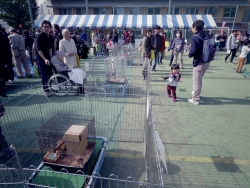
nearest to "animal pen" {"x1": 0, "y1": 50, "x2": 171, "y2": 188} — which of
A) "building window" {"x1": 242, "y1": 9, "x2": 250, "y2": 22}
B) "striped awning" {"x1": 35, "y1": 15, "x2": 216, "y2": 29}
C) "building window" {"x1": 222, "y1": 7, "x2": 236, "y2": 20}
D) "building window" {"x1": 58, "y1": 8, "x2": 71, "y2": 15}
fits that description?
"striped awning" {"x1": 35, "y1": 15, "x2": 216, "y2": 29}

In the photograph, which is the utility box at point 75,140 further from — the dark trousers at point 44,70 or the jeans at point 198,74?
the jeans at point 198,74

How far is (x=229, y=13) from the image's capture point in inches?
1109

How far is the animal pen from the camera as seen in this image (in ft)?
7.00

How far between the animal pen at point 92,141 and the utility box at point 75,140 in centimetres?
18

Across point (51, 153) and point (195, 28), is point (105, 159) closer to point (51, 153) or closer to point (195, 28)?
point (51, 153)

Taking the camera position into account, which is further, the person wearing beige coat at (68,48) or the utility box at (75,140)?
the person wearing beige coat at (68,48)

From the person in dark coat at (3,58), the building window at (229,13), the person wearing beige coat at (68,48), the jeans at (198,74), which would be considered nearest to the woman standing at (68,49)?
the person wearing beige coat at (68,48)

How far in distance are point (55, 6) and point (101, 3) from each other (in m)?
7.62

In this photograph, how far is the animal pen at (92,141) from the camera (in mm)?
2135

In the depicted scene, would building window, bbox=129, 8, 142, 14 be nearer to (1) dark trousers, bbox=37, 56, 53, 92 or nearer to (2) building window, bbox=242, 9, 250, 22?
(2) building window, bbox=242, 9, 250, 22

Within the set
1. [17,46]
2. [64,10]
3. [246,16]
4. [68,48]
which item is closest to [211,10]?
[246,16]

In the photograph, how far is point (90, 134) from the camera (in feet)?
10.1

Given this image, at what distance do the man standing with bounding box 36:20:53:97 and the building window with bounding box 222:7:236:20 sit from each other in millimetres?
31698

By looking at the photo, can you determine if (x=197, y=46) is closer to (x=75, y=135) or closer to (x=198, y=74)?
(x=198, y=74)
